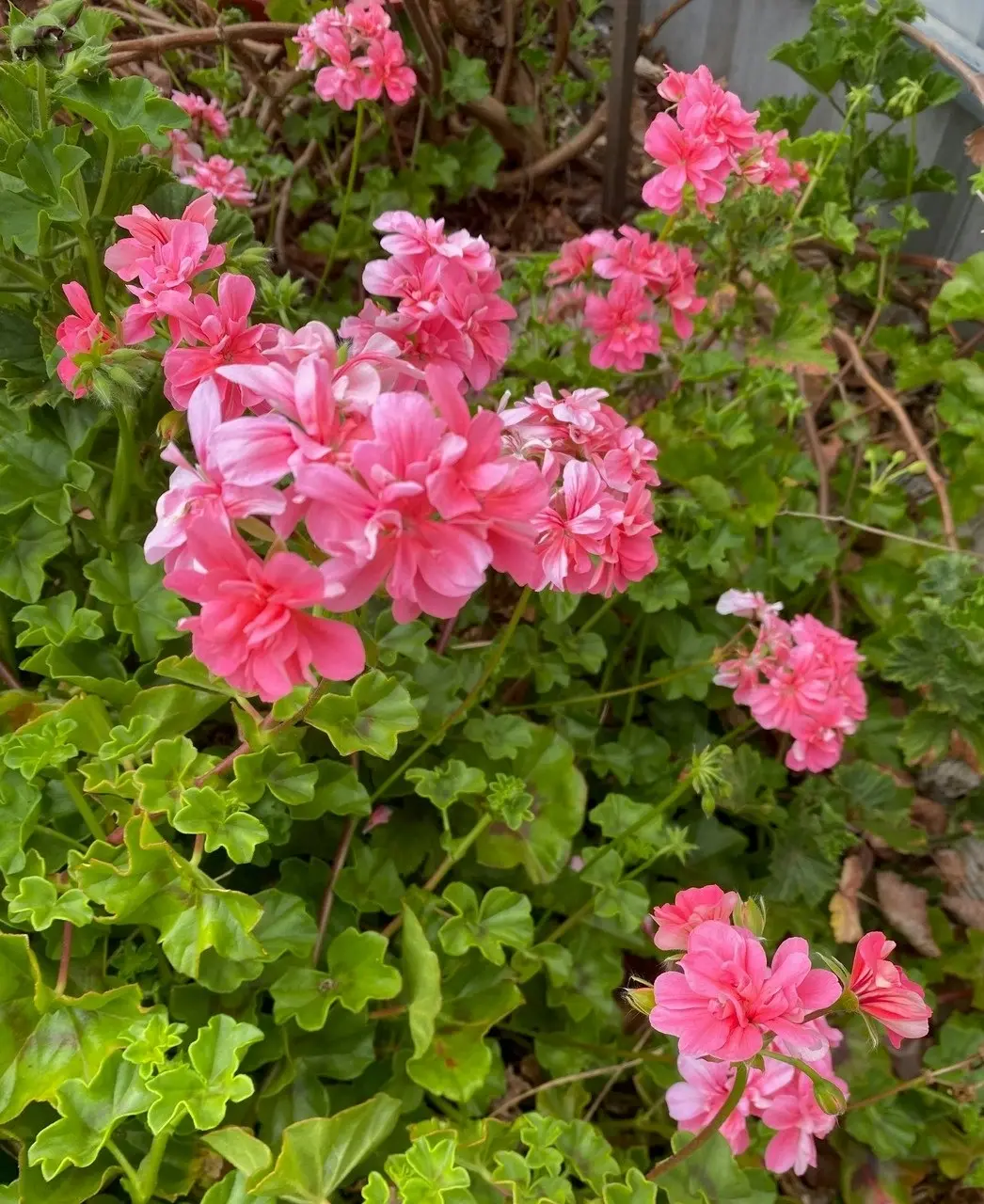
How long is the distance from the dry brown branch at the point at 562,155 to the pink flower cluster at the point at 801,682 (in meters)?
1.54

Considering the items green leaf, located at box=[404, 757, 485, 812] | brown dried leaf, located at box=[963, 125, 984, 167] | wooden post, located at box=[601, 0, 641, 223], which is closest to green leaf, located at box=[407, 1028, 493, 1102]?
green leaf, located at box=[404, 757, 485, 812]

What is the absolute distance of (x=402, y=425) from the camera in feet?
2.33

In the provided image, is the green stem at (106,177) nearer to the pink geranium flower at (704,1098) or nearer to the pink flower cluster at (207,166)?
the pink flower cluster at (207,166)

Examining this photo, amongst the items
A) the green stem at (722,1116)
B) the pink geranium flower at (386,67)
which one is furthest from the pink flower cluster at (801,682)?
the pink geranium flower at (386,67)

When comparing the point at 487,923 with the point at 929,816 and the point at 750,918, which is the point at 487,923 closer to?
the point at 750,918

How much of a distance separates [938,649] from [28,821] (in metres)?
1.45

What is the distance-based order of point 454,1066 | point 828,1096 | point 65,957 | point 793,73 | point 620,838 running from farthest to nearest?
point 793,73 < point 620,838 < point 454,1066 < point 65,957 < point 828,1096

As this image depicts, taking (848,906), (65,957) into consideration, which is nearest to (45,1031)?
(65,957)

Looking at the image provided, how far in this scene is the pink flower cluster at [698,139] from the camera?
4.79ft

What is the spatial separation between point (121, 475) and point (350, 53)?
0.99 meters

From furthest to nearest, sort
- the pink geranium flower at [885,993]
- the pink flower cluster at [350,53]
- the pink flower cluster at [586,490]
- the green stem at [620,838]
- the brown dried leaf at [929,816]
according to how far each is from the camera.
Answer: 1. the brown dried leaf at [929,816]
2. the pink flower cluster at [350,53]
3. the green stem at [620,838]
4. the pink flower cluster at [586,490]
5. the pink geranium flower at [885,993]

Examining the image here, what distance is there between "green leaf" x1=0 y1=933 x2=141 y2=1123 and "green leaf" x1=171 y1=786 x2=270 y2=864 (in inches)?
9.2

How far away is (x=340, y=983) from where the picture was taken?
1.27m

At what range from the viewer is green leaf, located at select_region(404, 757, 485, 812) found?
1.34 meters
